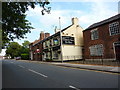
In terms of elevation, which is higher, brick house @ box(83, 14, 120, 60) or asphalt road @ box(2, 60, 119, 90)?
brick house @ box(83, 14, 120, 60)

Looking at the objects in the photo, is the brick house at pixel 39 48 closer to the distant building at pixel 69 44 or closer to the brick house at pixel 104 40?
the distant building at pixel 69 44

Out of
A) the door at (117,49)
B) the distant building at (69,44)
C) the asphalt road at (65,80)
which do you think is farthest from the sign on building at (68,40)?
the asphalt road at (65,80)

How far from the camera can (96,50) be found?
88.5 feet

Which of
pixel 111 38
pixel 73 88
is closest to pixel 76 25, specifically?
pixel 111 38

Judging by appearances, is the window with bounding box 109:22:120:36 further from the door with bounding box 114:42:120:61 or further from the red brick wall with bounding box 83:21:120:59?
the door with bounding box 114:42:120:61

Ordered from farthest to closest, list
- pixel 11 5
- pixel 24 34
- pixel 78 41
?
1. pixel 78 41
2. pixel 24 34
3. pixel 11 5

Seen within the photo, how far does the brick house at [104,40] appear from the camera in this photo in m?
22.8

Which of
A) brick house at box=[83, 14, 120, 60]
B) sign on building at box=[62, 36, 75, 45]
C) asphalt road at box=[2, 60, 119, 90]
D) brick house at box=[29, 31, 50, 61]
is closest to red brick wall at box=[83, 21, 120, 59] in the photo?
brick house at box=[83, 14, 120, 60]

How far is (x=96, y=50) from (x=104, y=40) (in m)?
2.82

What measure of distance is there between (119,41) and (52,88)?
60.8 feet

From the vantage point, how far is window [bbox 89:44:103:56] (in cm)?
2595

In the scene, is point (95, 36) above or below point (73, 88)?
above

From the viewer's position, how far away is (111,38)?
23.7 meters

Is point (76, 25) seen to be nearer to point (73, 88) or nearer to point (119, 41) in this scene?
point (119, 41)
